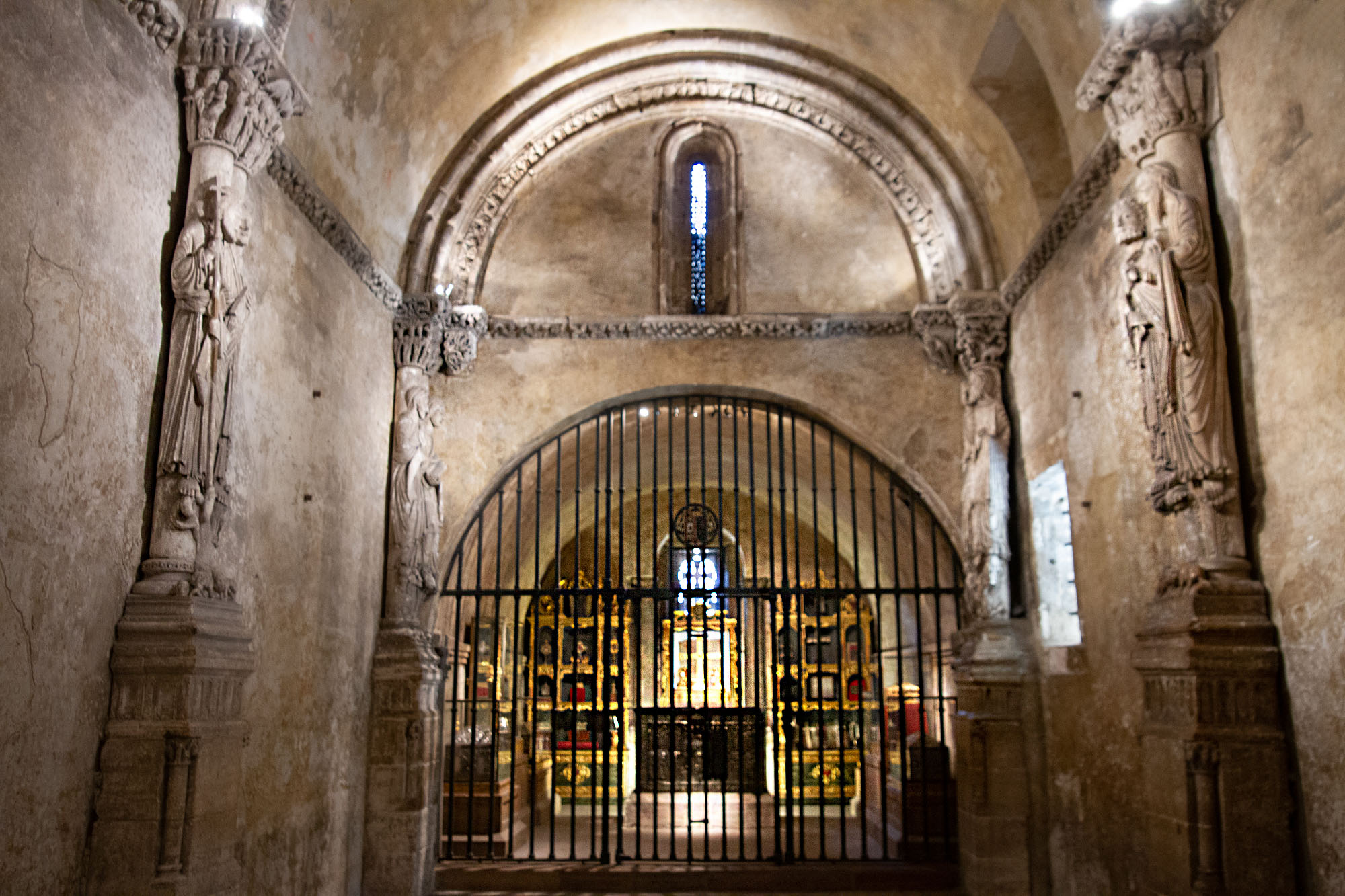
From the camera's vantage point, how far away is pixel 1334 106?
16.9 feet

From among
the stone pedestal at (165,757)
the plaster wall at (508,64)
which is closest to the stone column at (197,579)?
the stone pedestal at (165,757)

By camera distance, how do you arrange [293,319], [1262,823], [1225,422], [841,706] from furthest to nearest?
[841,706] → [293,319] → [1225,422] → [1262,823]

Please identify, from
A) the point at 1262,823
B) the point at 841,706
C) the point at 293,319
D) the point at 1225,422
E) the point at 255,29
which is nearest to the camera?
→ the point at 1262,823

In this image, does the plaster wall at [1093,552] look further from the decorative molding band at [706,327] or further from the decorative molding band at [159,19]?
the decorative molding band at [159,19]

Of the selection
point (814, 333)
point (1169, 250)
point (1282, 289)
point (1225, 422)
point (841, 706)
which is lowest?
point (841, 706)

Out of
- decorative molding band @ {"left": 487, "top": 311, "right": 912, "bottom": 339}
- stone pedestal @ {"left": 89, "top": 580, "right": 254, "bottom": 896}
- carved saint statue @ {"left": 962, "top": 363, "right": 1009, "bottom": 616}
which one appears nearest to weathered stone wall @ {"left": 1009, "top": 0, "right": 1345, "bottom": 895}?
carved saint statue @ {"left": 962, "top": 363, "right": 1009, "bottom": 616}

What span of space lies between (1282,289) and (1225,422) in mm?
774

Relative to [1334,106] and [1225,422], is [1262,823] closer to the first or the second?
[1225,422]

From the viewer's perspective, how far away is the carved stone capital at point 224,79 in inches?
246

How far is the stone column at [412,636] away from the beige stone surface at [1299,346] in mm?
6618

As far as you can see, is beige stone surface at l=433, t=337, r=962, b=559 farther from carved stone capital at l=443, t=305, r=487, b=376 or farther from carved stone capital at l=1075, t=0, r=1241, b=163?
carved stone capital at l=1075, t=0, r=1241, b=163

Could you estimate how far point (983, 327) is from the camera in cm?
1005

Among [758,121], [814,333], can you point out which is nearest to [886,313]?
[814,333]

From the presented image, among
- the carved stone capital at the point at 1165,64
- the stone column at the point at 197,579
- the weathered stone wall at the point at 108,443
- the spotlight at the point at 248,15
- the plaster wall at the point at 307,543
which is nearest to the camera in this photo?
the weathered stone wall at the point at 108,443
